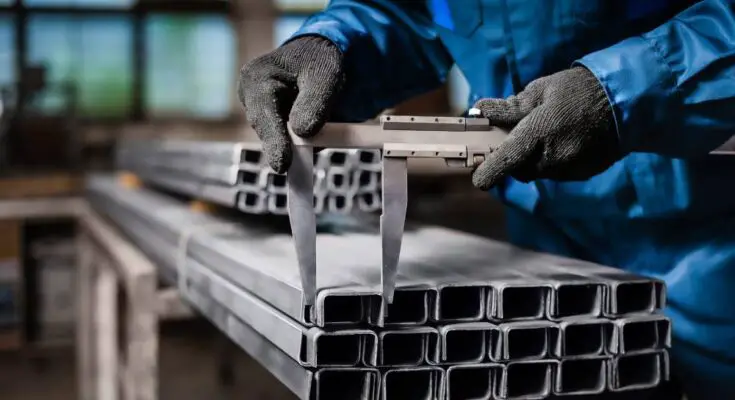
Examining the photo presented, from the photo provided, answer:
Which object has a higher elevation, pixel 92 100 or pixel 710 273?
pixel 92 100

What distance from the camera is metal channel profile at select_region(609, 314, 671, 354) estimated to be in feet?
2.76

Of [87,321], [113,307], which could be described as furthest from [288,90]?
[87,321]

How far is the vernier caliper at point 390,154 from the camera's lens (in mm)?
785

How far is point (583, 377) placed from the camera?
846mm

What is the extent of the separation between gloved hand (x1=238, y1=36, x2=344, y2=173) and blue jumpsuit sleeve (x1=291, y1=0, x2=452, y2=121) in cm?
6

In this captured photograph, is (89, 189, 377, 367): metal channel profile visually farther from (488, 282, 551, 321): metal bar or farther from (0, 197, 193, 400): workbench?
(0, 197, 193, 400): workbench

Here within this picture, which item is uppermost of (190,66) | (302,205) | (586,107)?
(190,66)

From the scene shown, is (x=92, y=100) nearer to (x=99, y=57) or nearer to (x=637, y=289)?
(x=99, y=57)

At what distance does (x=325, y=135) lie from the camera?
81 centimetres

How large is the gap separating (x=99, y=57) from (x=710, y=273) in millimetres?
4710

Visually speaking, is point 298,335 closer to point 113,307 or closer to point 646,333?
point 646,333

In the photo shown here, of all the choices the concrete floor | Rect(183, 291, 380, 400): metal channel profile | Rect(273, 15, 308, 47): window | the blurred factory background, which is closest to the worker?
Rect(183, 291, 380, 400): metal channel profile

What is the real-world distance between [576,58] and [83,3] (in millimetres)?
4510

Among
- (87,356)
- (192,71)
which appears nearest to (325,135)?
(87,356)
